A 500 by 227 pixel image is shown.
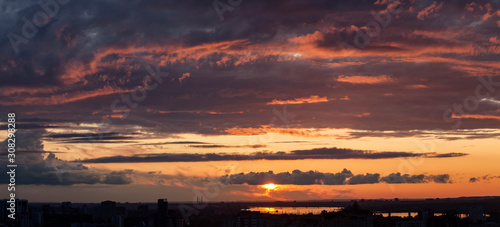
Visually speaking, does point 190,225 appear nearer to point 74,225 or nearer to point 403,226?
point 74,225

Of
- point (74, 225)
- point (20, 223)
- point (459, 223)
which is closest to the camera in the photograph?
point (20, 223)

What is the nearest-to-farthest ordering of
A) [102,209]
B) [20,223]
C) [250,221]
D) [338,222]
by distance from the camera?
[20,223], [338,222], [250,221], [102,209]

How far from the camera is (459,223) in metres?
161

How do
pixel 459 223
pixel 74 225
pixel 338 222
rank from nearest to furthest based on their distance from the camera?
pixel 338 222, pixel 74 225, pixel 459 223

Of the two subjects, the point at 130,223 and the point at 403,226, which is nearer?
the point at 403,226

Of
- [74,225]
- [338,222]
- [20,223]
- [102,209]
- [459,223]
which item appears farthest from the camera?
[102,209]

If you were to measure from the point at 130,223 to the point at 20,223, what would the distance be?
54572mm

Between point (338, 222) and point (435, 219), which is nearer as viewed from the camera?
point (338, 222)

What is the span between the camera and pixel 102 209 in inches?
7805

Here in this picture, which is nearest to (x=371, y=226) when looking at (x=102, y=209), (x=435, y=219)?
(x=435, y=219)

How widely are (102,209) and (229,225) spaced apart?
49434 millimetres

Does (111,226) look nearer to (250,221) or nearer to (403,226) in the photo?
(250,221)

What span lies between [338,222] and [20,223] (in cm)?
6430

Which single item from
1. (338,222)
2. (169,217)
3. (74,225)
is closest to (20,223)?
(74,225)
